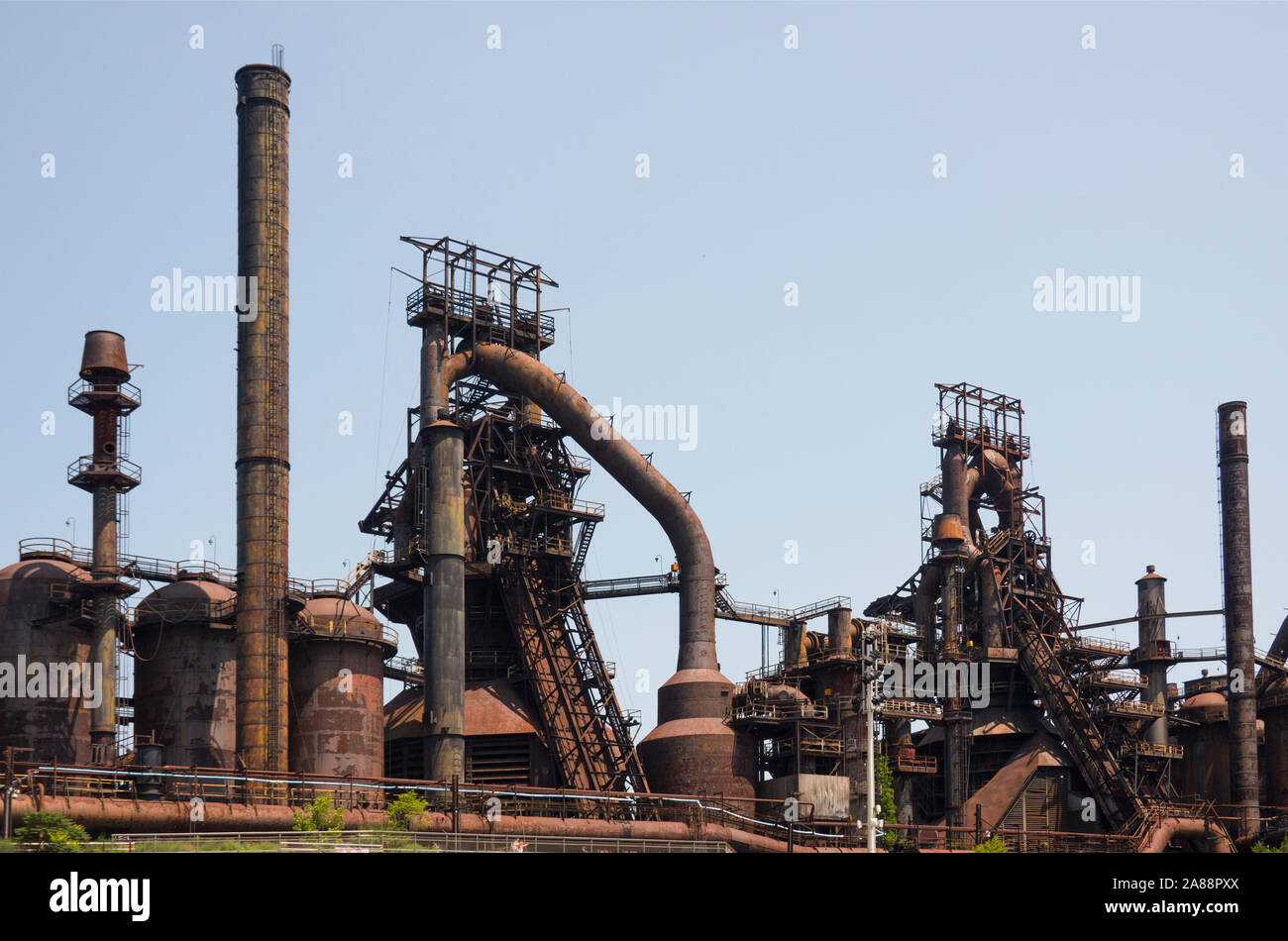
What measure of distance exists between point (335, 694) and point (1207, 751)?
158 ft

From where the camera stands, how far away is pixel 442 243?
242 ft

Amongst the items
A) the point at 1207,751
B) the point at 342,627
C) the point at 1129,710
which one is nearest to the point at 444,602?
the point at 342,627

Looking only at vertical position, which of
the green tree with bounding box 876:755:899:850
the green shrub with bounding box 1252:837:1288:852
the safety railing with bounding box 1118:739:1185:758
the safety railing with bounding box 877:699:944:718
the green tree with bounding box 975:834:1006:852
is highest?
the safety railing with bounding box 877:699:944:718

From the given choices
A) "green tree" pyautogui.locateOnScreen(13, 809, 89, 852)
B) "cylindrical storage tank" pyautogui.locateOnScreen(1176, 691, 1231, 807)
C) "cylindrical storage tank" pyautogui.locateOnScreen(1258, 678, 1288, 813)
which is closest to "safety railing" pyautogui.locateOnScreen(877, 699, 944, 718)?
"cylindrical storage tank" pyautogui.locateOnScreen(1176, 691, 1231, 807)

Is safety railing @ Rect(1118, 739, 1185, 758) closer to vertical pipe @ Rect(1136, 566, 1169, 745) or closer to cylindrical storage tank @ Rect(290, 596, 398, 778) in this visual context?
vertical pipe @ Rect(1136, 566, 1169, 745)

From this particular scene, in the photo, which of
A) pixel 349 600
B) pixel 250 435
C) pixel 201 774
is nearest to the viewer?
pixel 201 774

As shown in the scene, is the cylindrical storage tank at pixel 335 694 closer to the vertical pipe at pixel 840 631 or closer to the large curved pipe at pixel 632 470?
the large curved pipe at pixel 632 470

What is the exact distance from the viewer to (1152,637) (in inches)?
3241

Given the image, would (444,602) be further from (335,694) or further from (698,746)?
(698,746)

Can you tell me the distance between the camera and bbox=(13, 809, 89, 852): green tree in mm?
41250

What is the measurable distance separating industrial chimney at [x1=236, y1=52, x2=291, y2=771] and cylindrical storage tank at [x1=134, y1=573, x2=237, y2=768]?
2.72m
